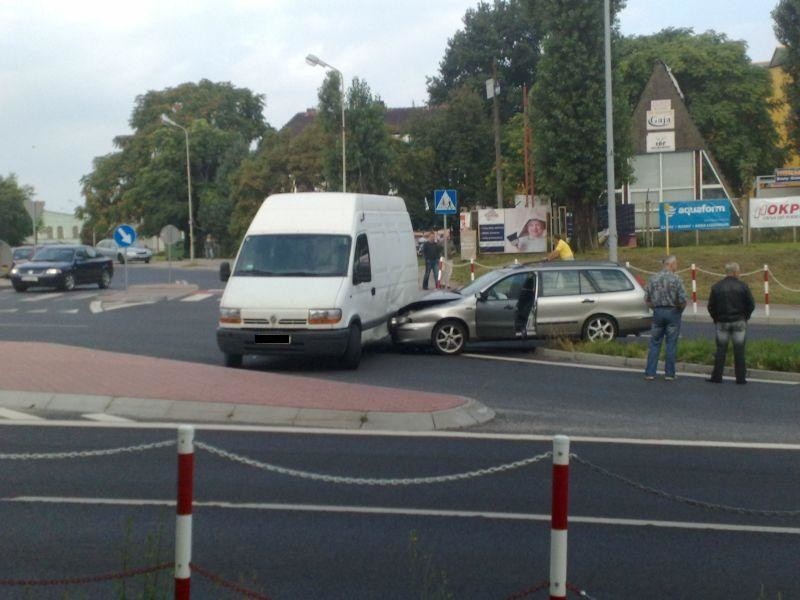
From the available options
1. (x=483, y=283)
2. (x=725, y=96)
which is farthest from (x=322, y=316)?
(x=725, y=96)

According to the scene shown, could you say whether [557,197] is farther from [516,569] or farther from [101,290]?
[516,569]

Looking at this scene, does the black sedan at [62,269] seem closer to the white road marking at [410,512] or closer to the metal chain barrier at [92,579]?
the white road marking at [410,512]

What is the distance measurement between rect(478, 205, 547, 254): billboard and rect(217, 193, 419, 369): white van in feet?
84.3

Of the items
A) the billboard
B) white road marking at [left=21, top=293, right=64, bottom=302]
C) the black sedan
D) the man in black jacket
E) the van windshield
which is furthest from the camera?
the billboard

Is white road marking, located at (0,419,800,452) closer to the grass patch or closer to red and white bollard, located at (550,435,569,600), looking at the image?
the grass patch

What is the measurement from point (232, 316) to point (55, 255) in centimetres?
2538

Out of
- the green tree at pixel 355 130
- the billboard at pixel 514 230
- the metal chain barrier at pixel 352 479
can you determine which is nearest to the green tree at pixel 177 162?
the green tree at pixel 355 130

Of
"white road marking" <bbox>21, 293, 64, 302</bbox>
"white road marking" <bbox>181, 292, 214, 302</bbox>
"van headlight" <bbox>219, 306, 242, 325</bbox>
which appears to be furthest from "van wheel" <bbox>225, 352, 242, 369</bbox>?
"white road marking" <bbox>21, 293, 64, 302</bbox>

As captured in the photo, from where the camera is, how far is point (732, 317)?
55.0 feet

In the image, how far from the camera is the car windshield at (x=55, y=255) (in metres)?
41.2

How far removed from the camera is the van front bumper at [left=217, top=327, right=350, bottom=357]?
17453mm

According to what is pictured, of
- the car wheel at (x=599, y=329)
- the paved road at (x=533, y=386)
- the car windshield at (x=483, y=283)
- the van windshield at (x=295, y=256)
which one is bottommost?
the paved road at (x=533, y=386)

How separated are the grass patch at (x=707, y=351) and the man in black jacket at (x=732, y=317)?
1.08 meters

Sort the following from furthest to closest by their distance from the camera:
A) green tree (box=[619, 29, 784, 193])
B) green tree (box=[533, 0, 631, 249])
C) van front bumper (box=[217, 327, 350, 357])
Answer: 1. green tree (box=[619, 29, 784, 193])
2. green tree (box=[533, 0, 631, 249])
3. van front bumper (box=[217, 327, 350, 357])
